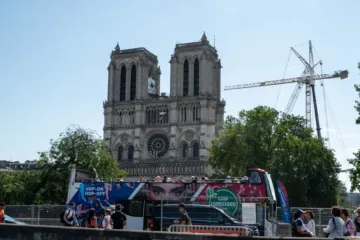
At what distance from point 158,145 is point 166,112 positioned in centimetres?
621

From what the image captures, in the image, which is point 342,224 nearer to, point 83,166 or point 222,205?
point 222,205

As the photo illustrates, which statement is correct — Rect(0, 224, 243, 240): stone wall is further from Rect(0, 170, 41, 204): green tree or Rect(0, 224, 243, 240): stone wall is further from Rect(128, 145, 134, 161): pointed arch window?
Rect(128, 145, 134, 161): pointed arch window

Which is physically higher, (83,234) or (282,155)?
(282,155)

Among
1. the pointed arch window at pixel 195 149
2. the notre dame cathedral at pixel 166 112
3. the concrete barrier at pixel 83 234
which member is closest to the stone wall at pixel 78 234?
the concrete barrier at pixel 83 234

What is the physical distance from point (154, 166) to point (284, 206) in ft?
202

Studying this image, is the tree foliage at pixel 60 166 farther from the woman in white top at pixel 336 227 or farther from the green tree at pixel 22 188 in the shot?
the woman in white top at pixel 336 227

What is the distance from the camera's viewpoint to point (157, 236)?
1289cm

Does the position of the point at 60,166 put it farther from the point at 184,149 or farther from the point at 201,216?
the point at 184,149

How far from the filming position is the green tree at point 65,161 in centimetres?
4988

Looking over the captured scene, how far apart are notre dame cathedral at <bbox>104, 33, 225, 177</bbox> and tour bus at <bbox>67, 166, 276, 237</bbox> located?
55.9 metres

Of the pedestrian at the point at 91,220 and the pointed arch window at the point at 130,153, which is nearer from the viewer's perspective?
the pedestrian at the point at 91,220

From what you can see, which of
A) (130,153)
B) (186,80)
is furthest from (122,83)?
(130,153)

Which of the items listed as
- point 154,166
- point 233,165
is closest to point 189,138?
point 154,166

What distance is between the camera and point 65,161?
51562 mm
